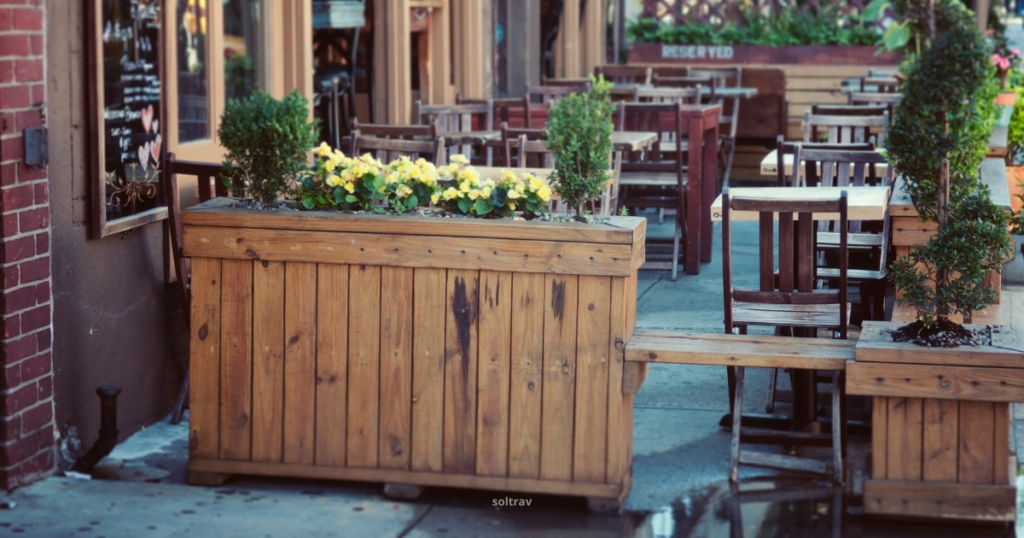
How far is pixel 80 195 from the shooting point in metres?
4.25

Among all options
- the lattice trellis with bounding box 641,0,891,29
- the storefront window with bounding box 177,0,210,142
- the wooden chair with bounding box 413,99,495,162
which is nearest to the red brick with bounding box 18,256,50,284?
the storefront window with bounding box 177,0,210,142

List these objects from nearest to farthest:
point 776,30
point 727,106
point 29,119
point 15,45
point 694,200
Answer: point 15,45 → point 29,119 → point 694,200 → point 727,106 → point 776,30

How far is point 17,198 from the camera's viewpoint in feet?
12.7

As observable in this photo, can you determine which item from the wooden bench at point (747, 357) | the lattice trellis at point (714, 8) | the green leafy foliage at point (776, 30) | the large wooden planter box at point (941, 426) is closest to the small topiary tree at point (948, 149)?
the large wooden planter box at point (941, 426)

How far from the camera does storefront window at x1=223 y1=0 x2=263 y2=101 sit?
20.0ft

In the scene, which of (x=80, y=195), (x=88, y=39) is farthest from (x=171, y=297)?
(x=88, y=39)

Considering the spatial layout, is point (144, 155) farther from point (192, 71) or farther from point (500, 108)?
point (500, 108)

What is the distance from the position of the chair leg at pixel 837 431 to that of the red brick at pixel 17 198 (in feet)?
8.56

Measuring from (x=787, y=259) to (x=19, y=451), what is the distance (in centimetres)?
262

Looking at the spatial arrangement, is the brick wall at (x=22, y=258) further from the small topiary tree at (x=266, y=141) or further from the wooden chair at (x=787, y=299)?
the wooden chair at (x=787, y=299)

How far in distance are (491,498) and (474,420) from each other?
0.90 ft

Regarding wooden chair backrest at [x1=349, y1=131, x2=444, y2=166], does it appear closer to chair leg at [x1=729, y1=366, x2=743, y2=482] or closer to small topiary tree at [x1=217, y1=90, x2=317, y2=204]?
small topiary tree at [x1=217, y1=90, x2=317, y2=204]

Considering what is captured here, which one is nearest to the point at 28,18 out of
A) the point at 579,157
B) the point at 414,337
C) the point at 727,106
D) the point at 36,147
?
the point at 36,147

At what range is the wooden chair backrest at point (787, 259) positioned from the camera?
4.34m
